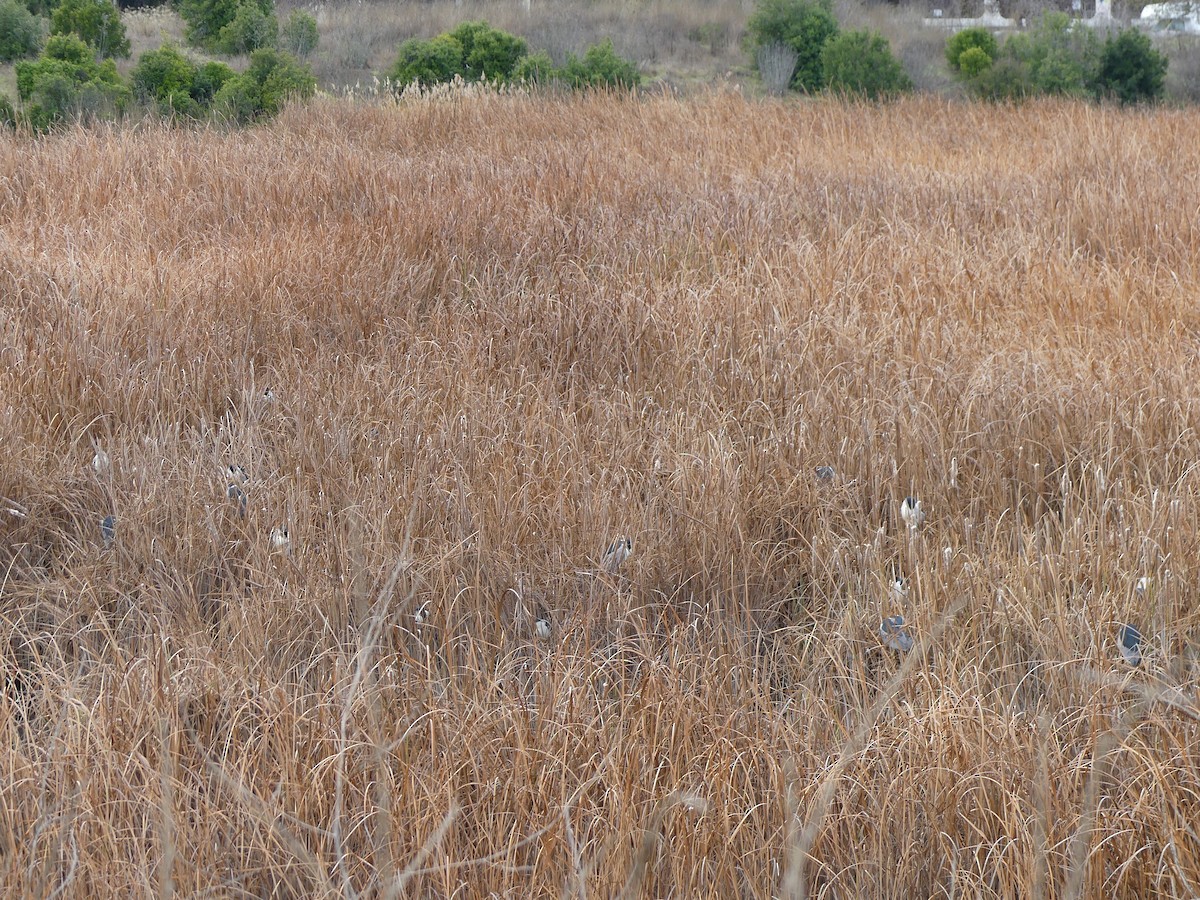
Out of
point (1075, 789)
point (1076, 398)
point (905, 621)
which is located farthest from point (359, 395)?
point (1075, 789)

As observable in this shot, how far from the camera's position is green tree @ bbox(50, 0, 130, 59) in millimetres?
12617

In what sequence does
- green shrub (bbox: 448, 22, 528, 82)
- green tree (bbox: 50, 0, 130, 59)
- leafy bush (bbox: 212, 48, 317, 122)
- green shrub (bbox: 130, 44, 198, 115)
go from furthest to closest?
green shrub (bbox: 448, 22, 528, 82), green tree (bbox: 50, 0, 130, 59), green shrub (bbox: 130, 44, 198, 115), leafy bush (bbox: 212, 48, 317, 122)

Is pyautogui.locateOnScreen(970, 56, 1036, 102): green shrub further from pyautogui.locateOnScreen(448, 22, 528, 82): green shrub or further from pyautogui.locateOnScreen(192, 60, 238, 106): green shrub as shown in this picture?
pyautogui.locateOnScreen(192, 60, 238, 106): green shrub

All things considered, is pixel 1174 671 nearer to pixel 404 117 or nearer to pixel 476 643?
pixel 476 643

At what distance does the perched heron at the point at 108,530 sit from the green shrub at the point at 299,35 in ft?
41.3

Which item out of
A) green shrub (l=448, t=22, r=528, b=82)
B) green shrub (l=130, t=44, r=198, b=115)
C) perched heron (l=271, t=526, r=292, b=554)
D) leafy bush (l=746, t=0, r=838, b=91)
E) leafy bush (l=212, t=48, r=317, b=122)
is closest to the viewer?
perched heron (l=271, t=526, r=292, b=554)

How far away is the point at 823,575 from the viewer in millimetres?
2457

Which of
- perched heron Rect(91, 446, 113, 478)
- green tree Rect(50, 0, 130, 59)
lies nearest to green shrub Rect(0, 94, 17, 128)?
green tree Rect(50, 0, 130, 59)

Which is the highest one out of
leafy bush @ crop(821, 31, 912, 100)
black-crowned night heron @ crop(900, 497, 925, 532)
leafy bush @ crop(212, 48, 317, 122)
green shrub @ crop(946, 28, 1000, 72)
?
green shrub @ crop(946, 28, 1000, 72)

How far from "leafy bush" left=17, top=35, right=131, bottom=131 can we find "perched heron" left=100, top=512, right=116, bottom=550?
717 centimetres

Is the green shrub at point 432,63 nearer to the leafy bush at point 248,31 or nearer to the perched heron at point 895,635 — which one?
the leafy bush at point 248,31

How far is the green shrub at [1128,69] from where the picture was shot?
12367 mm

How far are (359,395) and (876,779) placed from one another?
195 centimetres

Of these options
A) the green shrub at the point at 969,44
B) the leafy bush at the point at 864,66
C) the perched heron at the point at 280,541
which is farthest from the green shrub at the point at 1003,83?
the perched heron at the point at 280,541
